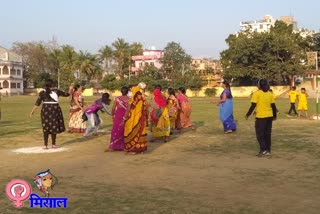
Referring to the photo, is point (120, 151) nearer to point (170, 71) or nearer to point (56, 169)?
point (56, 169)

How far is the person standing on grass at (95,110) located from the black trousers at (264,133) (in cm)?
466

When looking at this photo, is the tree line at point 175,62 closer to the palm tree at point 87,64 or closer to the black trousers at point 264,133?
the palm tree at point 87,64

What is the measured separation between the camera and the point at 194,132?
1476 centimetres

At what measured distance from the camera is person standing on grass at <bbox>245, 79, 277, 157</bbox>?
9.68 m

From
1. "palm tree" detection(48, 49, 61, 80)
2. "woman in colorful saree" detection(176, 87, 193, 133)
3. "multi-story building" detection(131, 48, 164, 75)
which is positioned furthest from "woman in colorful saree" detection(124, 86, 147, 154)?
"palm tree" detection(48, 49, 61, 80)

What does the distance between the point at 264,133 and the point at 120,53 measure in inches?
2834

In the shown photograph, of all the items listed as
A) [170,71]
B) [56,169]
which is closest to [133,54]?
[170,71]

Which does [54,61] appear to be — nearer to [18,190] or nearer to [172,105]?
[172,105]

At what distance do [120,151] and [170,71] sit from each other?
63072 millimetres

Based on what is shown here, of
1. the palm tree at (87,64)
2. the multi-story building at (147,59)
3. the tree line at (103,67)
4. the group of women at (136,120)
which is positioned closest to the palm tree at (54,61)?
the tree line at (103,67)

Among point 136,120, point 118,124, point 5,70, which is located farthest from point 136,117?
point 5,70

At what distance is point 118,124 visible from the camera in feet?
34.4

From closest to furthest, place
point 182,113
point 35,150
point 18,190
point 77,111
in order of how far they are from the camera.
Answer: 1. point 18,190
2. point 35,150
3. point 77,111
4. point 182,113

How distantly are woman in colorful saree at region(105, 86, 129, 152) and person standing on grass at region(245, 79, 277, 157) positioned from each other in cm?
303
